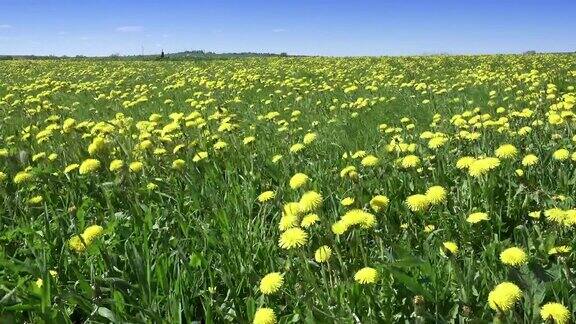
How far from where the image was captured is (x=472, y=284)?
2240mm

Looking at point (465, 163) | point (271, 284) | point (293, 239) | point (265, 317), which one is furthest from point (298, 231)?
point (465, 163)

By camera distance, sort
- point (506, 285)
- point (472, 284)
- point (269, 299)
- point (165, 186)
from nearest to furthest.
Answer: point (506, 285) < point (472, 284) < point (269, 299) < point (165, 186)

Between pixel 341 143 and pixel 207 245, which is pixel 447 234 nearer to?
pixel 207 245

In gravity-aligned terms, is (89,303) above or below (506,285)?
below

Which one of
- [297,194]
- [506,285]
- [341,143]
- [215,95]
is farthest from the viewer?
[215,95]

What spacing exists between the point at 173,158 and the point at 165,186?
74cm

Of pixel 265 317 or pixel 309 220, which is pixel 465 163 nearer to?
pixel 309 220

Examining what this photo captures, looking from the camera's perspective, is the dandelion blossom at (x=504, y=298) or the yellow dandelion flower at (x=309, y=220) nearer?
the dandelion blossom at (x=504, y=298)

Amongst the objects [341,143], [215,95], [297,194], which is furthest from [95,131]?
[215,95]

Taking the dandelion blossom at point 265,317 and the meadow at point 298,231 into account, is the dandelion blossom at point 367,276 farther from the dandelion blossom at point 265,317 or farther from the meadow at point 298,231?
the dandelion blossom at point 265,317

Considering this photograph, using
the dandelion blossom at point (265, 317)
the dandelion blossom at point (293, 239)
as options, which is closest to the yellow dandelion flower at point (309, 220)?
the dandelion blossom at point (293, 239)

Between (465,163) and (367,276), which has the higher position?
(465,163)

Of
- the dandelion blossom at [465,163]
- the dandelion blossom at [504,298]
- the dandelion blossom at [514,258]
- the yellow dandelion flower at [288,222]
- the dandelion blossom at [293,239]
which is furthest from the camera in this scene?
the dandelion blossom at [465,163]

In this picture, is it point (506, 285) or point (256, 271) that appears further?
point (256, 271)
